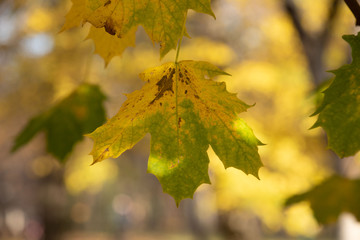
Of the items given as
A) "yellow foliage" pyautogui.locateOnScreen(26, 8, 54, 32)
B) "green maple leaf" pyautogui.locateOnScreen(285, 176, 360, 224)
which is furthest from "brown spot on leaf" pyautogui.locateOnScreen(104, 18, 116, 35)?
"yellow foliage" pyautogui.locateOnScreen(26, 8, 54, 32)

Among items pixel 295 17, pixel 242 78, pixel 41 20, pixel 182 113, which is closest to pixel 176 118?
pixel 182 113

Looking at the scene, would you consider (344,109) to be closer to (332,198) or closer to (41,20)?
(332,198)

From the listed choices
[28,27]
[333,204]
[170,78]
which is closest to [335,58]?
[333,204]

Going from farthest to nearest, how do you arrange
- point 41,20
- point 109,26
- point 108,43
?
1. point 41,20
2. point 108,43
3. point 109,26

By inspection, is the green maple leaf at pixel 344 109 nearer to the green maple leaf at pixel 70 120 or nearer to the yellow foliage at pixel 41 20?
the green maple leaf at pixel 70 120

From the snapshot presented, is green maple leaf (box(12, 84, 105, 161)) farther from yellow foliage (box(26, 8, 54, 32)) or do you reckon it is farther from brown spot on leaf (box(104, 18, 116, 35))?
yellow foliage (box(26, 8, 54, 32))

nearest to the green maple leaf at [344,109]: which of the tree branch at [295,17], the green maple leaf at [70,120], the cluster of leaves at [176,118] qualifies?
the cluster of leaves at [176,118]
